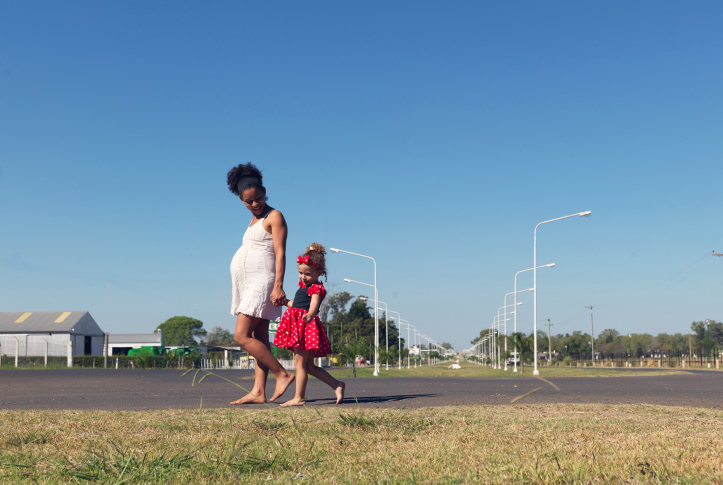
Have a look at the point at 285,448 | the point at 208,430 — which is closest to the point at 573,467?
the point at 285,448

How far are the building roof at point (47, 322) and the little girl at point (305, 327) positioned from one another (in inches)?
2429

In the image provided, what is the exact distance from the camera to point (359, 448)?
2.98m

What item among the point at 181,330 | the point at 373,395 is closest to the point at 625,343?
the point at 181,330

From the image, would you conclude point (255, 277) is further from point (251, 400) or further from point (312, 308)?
point (251, 400)

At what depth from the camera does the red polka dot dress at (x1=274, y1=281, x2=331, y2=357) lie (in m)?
5.62

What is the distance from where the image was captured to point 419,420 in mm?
3883

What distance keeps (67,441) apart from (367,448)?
61.2 inches

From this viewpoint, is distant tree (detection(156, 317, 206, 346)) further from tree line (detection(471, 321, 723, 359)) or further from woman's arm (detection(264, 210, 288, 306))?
woman's arm (detection(264, 210, 288, 306))

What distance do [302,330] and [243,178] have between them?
1.59 meters

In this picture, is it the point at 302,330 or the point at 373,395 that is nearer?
the point at 302,330

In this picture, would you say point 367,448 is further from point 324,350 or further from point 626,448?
point 324,350

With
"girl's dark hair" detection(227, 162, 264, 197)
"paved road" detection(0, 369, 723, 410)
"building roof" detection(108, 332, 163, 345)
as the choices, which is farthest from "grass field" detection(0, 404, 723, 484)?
"building roof" detection(108, 332, 163, 345)

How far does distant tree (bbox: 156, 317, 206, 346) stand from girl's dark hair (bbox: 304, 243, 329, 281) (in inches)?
5060

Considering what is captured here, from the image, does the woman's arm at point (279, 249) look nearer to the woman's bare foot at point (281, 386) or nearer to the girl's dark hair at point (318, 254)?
the girl's dark hair at point (318, 254)
